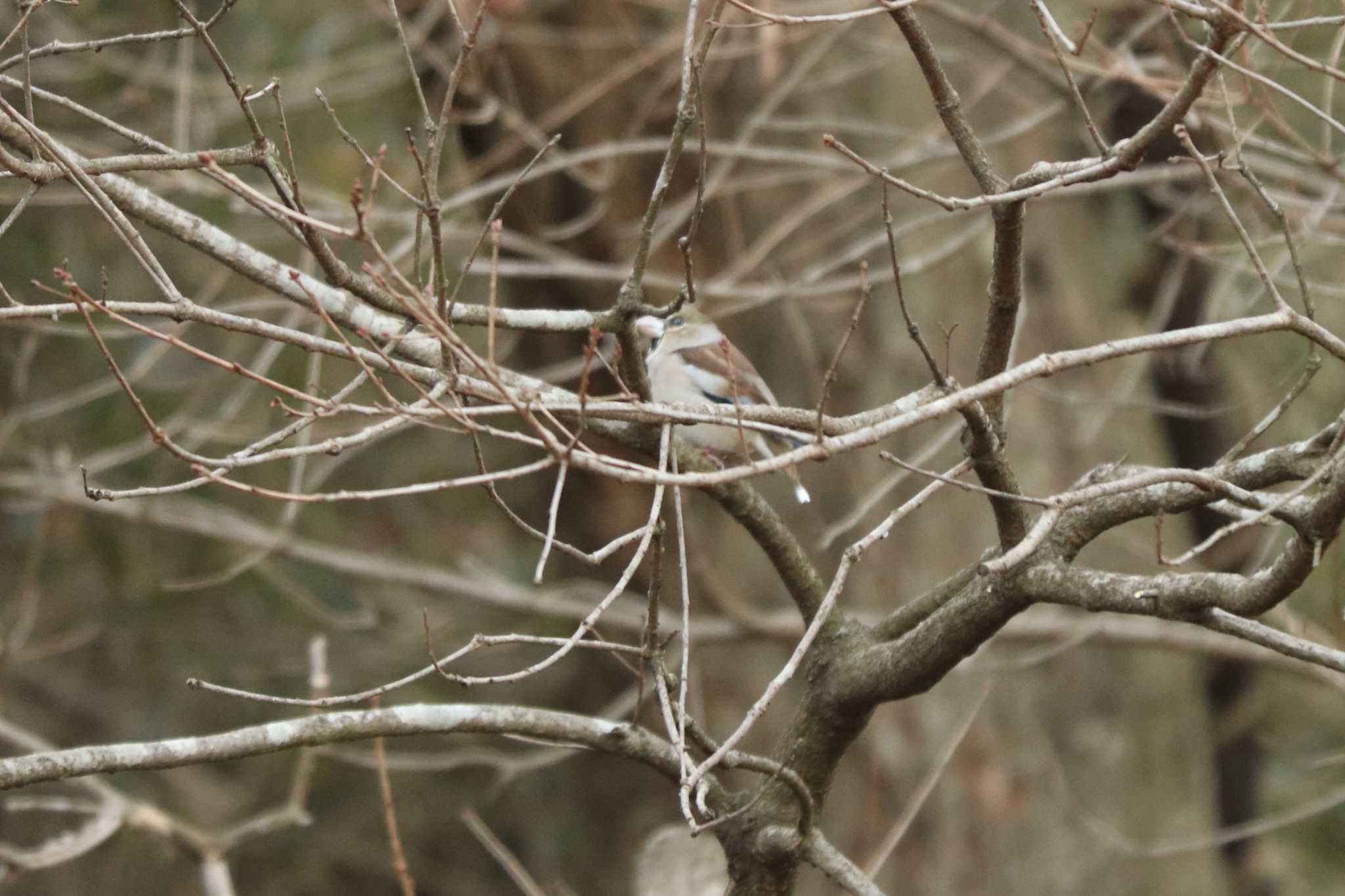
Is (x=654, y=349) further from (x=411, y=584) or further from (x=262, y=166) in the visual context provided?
(x=262, y=166)

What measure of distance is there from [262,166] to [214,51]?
20 cm

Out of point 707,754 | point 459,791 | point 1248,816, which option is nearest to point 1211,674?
point 1248,816

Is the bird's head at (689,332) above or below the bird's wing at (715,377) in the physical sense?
above

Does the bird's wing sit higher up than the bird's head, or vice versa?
the bird's head

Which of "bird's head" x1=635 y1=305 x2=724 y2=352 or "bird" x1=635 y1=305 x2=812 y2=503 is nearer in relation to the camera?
"bird" x1=635 y1=305 x2=812 y2=503

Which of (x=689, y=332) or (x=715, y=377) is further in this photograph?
(x=689, y=332)

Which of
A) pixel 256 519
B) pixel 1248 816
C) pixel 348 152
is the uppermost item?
pixel 348 152

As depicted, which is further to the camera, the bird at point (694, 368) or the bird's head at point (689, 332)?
the bird's head at point (689, 332)

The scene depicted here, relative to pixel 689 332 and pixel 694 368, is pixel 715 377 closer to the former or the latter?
pixel 694 368

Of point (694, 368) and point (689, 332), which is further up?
point (689, 332)

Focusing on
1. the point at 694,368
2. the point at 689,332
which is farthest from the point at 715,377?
the point at 689,332

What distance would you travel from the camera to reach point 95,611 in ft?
28.0

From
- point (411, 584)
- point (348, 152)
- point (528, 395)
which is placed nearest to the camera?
point (528, 395)

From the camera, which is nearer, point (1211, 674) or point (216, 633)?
point (216, 633)
